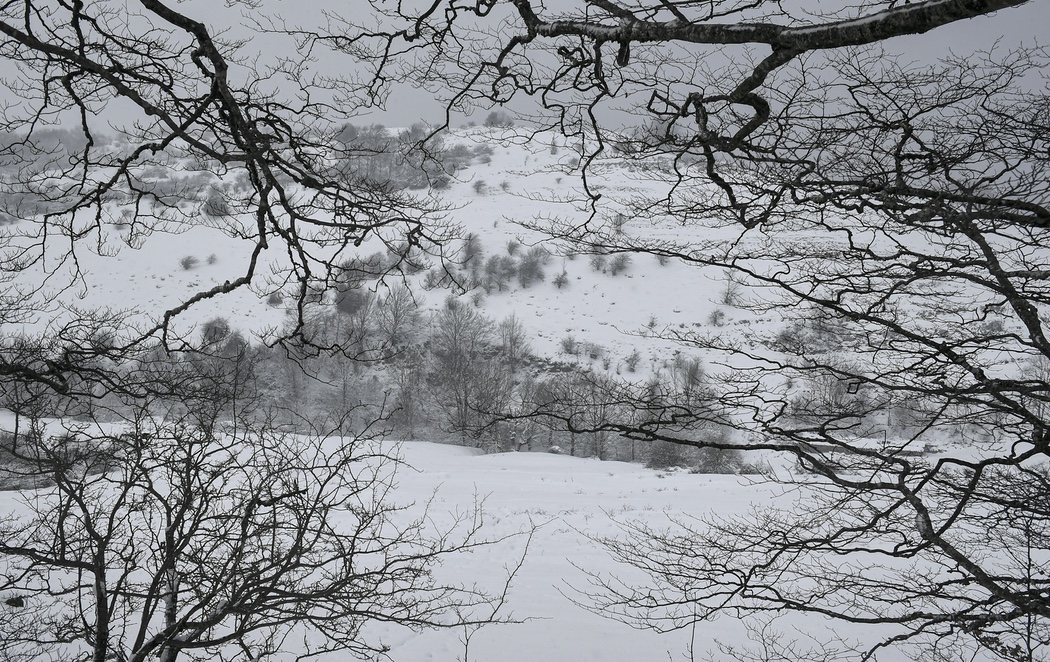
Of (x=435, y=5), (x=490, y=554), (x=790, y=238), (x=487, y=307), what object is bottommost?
(x=490, y=554)

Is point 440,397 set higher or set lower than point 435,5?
lower

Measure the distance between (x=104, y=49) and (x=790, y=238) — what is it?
4181 millimetres

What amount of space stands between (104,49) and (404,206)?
150cm

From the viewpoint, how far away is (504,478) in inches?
747

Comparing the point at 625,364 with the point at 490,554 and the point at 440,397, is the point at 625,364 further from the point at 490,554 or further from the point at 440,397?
the point at 490,554

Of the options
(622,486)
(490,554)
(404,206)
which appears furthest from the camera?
(622,486)

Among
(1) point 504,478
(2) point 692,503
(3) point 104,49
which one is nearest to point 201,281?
(1) point 504,478

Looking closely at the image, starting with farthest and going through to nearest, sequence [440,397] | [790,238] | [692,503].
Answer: [440,397] < [692,503] < [790,238]

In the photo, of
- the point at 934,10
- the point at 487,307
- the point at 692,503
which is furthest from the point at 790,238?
the point at 487,307

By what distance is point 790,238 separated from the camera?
4.35 m

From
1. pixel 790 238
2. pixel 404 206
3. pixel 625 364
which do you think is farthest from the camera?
pixel 625 364

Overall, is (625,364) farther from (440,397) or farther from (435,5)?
(435,5)

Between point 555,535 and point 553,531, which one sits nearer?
point 555,535

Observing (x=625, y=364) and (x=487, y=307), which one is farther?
(x=487, y=307)
